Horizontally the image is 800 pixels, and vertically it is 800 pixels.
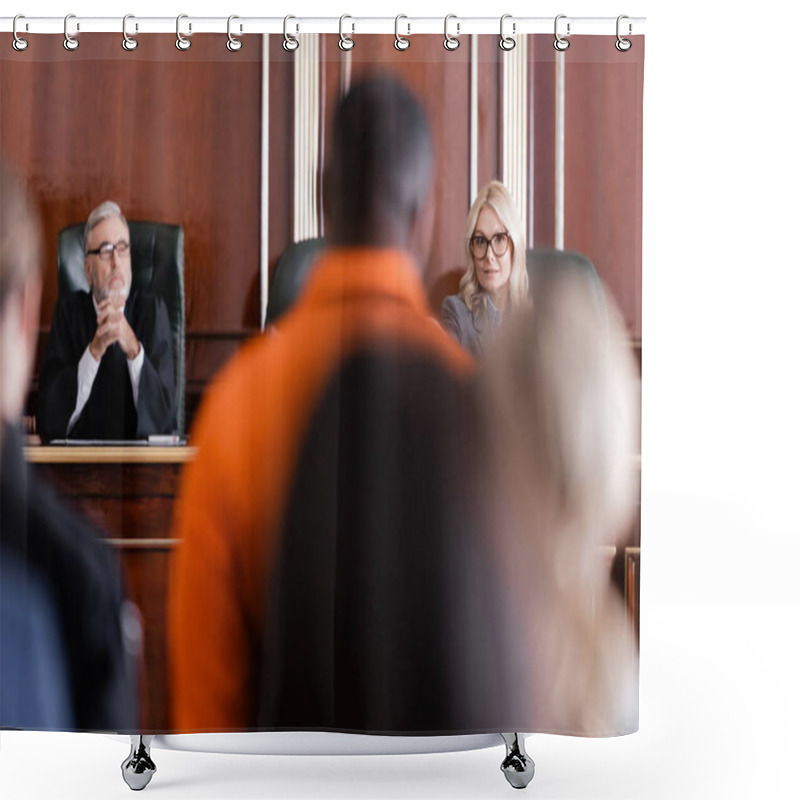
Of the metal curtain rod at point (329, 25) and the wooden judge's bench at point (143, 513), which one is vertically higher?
the metal curtain rod at point (329, 25)

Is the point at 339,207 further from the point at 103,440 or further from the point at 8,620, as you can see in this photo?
the point at 8,620

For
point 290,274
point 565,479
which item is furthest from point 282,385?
point 565,479

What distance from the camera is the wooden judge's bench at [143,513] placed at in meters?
1.94

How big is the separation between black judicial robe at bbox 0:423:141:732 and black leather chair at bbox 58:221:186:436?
0.34m

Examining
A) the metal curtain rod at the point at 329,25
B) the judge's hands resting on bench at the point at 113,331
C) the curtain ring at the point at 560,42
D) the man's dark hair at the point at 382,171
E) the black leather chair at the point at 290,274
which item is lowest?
the judge's hands resting on bench at the point at 113,331

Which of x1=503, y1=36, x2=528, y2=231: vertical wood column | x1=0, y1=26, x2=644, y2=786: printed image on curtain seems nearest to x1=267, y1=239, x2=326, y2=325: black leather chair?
x1=0, y1=26, x2=644, y2=786: printed image on curtain

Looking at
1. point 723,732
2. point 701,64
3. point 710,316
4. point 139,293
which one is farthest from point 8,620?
point 701,64

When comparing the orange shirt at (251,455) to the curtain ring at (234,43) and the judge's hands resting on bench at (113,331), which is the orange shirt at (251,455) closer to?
the judge's hands resting on bench at (113,331)

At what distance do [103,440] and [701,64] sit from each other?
76.4 inches

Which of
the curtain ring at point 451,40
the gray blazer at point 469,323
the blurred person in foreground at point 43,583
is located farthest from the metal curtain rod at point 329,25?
the gray blazer at point 469,323

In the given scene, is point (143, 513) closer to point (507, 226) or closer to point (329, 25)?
point (507, 226)

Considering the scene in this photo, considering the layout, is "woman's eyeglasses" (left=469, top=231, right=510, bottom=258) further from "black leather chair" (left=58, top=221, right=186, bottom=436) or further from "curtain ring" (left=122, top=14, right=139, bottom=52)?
"curtain ring" (left=122, top=14, right=139, bottom=52)

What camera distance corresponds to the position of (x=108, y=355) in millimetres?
1947

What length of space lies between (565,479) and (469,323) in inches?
13.6
